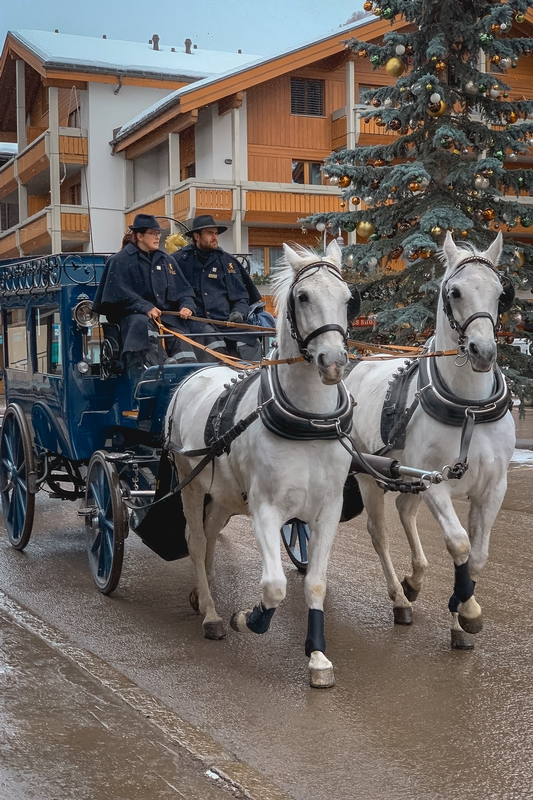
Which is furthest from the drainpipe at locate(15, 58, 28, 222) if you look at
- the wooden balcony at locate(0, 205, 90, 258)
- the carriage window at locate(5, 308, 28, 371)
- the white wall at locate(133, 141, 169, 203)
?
the carriage window at locate(5, 308, 28, 371)

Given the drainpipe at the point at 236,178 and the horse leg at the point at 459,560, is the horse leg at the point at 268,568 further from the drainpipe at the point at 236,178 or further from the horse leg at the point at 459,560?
the drainpipe at the point at 236,178

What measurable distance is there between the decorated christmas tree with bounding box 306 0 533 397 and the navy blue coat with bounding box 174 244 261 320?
5013 mm

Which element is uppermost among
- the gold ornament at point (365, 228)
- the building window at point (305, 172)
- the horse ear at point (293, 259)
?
the building window at point (305, 172)

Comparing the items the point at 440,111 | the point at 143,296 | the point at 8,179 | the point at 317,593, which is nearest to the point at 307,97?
the point at 8,179

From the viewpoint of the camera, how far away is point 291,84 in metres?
28.8

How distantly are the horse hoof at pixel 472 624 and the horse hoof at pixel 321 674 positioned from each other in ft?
3.04

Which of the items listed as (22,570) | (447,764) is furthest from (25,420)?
(447,764)

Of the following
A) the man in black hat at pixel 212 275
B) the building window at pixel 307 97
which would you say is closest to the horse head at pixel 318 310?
the man in black hat at pixel 212 275

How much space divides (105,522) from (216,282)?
8.20 ft

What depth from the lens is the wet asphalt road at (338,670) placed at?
156 inches

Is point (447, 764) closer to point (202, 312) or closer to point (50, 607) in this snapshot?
point (50, 607)

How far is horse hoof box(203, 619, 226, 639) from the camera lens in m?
5.90

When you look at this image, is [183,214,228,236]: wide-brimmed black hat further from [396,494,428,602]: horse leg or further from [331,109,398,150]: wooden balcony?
[331,109,398,150]: wooden balcony

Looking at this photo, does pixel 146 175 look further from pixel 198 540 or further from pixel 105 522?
pixel 198 540
